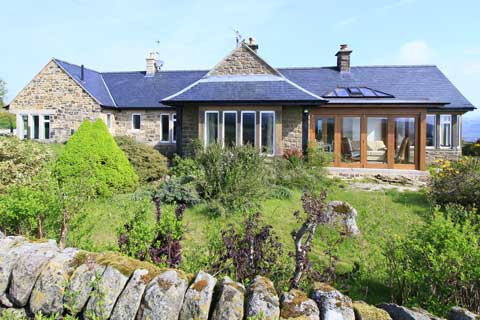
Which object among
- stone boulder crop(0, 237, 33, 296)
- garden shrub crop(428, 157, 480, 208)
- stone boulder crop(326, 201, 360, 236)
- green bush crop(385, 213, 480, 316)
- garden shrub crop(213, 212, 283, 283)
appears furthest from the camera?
garden shrub crop(428, 157, 480, 208)

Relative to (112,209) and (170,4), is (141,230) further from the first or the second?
(170,4)

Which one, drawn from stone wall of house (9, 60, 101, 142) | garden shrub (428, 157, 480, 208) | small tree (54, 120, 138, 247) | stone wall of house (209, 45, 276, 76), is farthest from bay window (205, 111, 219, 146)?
stone wall of house (9, 60, 101, 142)

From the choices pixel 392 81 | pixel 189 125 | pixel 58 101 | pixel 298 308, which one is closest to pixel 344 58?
pixel 392 81

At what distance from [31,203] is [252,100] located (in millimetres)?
12352

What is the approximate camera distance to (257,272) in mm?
4188

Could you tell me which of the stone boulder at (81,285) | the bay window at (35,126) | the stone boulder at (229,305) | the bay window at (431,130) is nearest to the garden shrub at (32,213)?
the stone boulder at (81,285)

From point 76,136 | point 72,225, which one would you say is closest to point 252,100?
point 76,136

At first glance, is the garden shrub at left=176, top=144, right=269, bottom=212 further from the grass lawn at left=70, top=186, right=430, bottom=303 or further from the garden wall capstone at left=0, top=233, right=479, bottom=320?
the garden wall capstone at left=0, top=233, right=479, bottom=320

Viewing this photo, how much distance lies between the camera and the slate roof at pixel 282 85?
1705 cm

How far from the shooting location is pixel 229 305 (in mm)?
2793

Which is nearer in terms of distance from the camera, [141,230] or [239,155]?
[141,230]

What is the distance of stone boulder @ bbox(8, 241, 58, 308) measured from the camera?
10.6ft

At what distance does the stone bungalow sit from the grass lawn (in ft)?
14.5

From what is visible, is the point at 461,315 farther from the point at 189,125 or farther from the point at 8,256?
the point at 189,125
